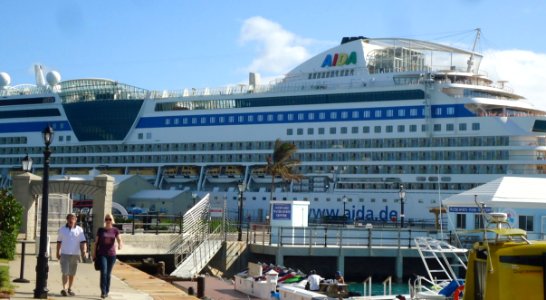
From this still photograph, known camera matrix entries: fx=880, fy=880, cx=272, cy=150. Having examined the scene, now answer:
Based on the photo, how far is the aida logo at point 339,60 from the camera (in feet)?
224

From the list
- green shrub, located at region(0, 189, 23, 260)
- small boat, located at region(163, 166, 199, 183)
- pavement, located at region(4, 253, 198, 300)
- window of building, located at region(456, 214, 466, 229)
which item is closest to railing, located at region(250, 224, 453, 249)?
window of building, located at region(456, 214, 466, 229)

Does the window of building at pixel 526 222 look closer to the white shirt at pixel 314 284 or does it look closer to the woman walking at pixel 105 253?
the white shirt at pixel 314 284

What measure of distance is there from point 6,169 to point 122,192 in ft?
71.5

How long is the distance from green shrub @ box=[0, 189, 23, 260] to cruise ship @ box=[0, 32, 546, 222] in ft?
117

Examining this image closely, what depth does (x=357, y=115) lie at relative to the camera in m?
66.4

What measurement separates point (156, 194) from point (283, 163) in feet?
34.4

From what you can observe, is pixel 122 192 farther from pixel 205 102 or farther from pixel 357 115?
pixel 357 115

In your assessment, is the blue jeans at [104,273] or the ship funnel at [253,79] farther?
the ship funnel at [253,79]

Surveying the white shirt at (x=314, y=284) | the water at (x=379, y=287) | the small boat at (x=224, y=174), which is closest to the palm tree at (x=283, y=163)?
the small boat at (x=224, y=174)

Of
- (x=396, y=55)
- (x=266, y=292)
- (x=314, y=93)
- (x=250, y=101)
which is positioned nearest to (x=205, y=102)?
(x=250, y=101)

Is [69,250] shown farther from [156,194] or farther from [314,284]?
[156,194]

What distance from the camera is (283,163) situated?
216ft

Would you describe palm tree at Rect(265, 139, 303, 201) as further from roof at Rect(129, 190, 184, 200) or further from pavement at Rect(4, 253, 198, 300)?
pavement at Rect(4, 253, 198, 300)

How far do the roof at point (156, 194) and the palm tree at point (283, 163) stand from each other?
7.43m
